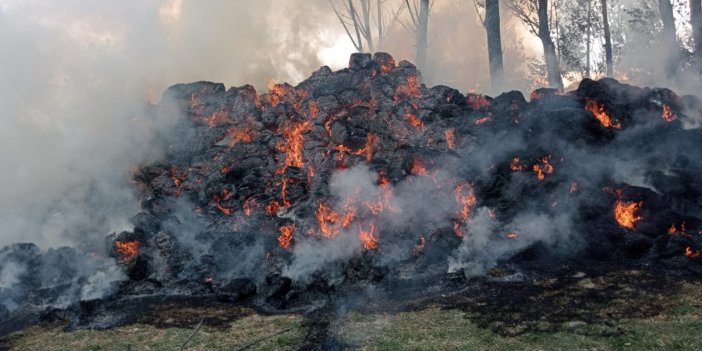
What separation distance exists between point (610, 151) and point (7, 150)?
24421 mm

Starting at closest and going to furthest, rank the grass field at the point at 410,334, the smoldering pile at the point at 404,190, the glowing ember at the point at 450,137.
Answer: the grass field at the point at 410,334 < the smoldering pile at the point at 404,190 < the glowing ember at the point at 450,137

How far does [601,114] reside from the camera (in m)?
20.6

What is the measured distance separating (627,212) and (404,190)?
678 centimetres

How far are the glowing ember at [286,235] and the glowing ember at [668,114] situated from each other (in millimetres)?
14159

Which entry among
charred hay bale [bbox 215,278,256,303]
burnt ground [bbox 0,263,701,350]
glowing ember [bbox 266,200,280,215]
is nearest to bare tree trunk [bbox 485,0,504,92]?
glowing ember [bbox 266,200,280,215]

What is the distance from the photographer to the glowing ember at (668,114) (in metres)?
20.0

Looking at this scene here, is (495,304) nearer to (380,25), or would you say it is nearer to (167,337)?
(167,337)

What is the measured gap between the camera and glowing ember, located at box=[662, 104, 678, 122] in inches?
788

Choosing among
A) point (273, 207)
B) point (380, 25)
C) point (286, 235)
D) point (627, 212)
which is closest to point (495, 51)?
point (627, 212)

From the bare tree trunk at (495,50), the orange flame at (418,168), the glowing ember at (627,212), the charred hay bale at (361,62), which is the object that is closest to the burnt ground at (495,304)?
the glowing ember at (627,212)

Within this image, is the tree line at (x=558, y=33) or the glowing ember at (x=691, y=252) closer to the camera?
the glowing ember at (x=691, y=252)

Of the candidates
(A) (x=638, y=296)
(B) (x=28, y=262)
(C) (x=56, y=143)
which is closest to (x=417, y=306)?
(A) (x=638, y=296)

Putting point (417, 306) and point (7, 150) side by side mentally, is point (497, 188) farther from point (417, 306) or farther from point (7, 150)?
point (7, 150)

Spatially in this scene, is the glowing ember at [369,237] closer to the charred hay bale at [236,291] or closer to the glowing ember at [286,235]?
the glowing ember at [286,235]
